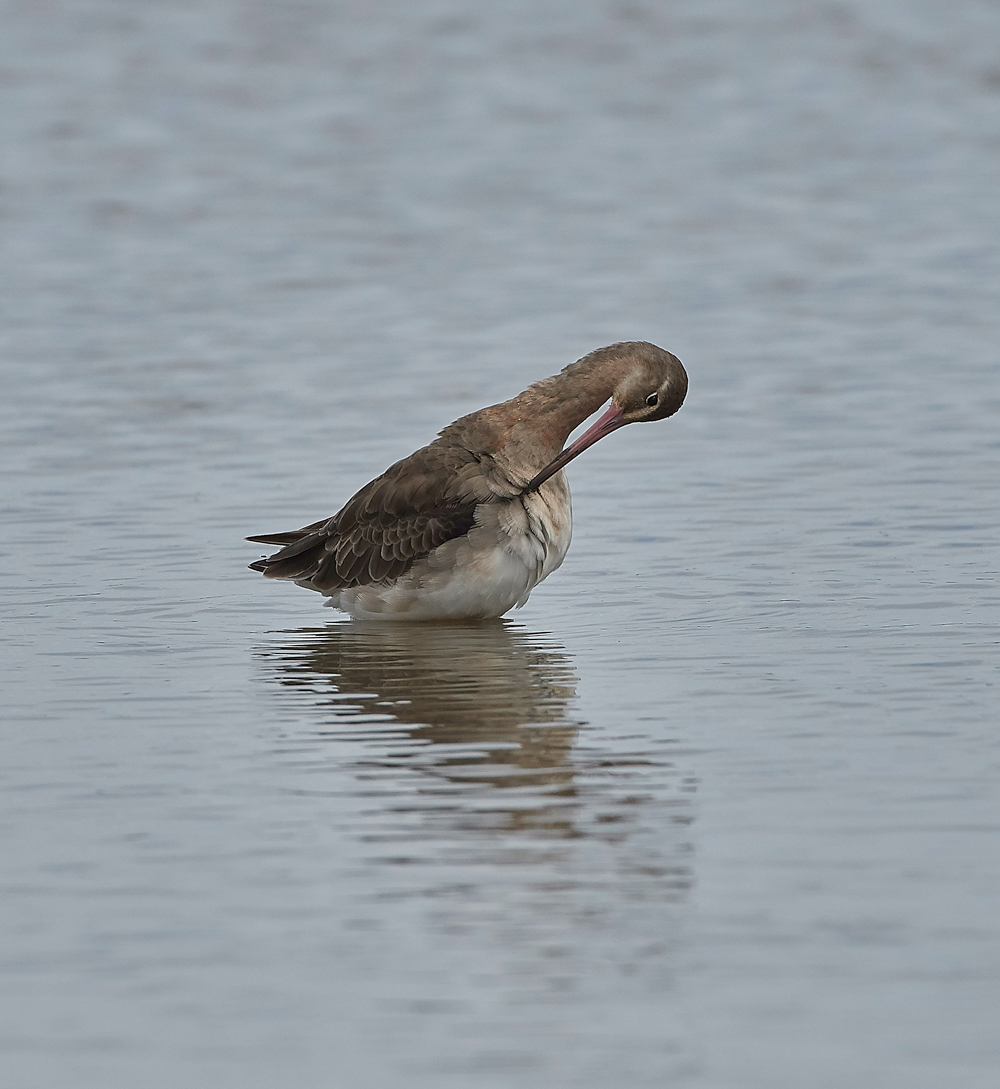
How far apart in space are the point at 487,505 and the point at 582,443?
495 mm

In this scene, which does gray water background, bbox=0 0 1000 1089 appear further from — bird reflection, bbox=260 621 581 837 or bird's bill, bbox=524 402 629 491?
bird's bill, bbox=524 402 629 491

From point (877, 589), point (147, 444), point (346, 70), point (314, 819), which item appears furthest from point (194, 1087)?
point (346, 70)

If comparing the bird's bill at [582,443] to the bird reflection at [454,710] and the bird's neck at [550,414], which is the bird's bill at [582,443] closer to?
the bird's neck at [550,414]

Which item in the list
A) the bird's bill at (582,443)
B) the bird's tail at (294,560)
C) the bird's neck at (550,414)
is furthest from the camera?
the bird's tail at (294,560)

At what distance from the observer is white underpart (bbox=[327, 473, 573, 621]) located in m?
9.54

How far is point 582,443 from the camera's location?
9773 mm

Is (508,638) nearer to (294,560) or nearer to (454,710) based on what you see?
(294,560)

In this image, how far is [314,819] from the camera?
6738 millimetres

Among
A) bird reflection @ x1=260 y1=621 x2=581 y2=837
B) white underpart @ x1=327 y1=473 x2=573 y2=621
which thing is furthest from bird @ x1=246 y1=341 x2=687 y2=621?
bird reflection @ x1=260 y1=621 x2=581 y2=837

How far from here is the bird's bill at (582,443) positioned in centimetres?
973

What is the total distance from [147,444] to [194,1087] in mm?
8555

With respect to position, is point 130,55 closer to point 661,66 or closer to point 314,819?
point 661,66

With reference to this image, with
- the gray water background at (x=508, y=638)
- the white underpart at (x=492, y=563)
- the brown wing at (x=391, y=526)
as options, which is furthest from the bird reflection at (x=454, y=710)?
the brown wing at (x=391, y=526)

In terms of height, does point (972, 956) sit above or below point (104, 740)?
below
